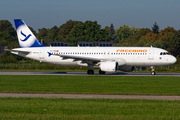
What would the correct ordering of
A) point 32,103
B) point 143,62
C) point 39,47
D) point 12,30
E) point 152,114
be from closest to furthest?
1. point 152,114
2. point 32,103
3. point 143,62
4. point 39,47
5. point 12,30

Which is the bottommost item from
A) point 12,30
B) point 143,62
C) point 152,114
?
point 152,114

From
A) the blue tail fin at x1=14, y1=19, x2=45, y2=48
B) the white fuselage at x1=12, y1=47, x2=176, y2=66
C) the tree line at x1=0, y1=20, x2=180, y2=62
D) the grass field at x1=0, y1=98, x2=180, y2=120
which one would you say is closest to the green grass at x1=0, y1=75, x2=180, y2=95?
the grass field at x1=0, y1=98, x2=180, y2=120

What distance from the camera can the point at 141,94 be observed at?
20047mm

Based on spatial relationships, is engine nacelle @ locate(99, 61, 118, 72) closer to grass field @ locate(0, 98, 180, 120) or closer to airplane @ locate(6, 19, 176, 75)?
airplane @ locate(6, 19, 176, 75)

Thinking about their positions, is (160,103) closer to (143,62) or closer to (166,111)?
(166,111)

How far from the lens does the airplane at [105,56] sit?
3897 centimetres

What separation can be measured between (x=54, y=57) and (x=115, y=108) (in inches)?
1133

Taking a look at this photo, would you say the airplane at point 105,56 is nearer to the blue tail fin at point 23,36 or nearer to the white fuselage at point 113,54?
the white fuselage at point 113,54

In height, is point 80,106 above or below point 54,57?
below

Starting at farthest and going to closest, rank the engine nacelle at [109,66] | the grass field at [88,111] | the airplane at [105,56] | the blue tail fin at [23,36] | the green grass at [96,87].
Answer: the blue tail fin at [23,36] → the airplane at [105,56] → the engine nacelle at [109,66] → the green grass at [96,87] → the grass field at [88,111]

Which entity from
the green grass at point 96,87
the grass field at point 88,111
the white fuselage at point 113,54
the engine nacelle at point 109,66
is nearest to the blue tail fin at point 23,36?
the white fuselage at point 113,54

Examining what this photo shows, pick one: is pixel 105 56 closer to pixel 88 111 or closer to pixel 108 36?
pixel 88 111

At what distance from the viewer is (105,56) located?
40.6 metres

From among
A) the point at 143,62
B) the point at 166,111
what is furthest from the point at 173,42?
the point at 166,111
